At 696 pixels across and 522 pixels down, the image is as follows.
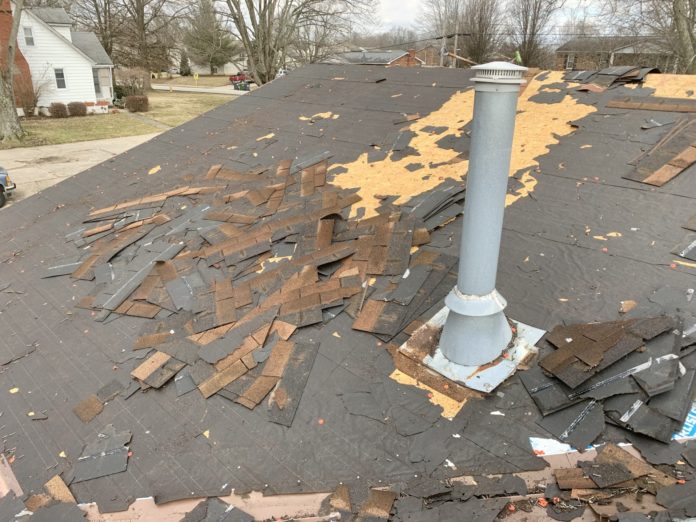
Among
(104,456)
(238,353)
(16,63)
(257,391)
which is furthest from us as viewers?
(16,63)

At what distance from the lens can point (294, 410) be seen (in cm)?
279

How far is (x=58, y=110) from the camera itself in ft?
94.4

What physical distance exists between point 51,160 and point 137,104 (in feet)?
47.3

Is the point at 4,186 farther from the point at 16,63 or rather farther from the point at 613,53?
the point at 613,53

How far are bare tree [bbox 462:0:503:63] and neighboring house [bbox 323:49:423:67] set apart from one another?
7875mm

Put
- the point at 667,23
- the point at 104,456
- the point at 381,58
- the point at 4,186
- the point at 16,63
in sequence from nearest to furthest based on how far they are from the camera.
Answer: the point at 104,456
the point at 4,186
the point at 381,58
the point at 667,23
the point at 16,63

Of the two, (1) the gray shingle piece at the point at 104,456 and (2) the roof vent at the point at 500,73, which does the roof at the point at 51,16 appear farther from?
(2) the roof vent at the point at 500,73

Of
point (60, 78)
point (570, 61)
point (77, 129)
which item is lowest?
point (77, 129)

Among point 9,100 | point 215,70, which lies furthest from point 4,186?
point 215,70

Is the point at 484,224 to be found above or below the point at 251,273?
above

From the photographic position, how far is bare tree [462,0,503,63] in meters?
31.8

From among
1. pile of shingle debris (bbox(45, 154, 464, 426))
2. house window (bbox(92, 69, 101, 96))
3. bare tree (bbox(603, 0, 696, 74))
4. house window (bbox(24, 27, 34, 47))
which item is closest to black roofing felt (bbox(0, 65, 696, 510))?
pile of shingle debris (bbox(45, 154, 464, 426))

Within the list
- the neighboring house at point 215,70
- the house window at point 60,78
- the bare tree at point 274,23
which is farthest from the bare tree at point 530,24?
the neighboring house at point 215,70

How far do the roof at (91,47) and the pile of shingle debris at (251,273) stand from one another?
34.8 metres
